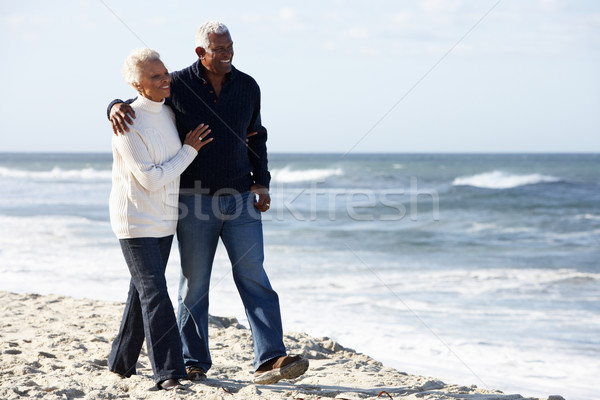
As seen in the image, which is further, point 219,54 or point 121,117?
point 219,54

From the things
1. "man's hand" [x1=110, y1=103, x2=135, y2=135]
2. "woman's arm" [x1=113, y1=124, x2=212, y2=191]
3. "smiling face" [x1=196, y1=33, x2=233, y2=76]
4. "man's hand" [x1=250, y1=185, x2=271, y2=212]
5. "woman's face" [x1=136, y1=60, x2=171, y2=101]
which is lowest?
"man's hand" [x1=250, y1=185, x2=271, y2=212]

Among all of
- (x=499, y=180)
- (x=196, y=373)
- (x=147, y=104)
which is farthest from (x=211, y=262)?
(x=499, y=180)

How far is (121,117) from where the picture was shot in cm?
257

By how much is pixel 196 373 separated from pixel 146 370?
45cm

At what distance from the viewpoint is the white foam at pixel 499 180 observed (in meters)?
24.4

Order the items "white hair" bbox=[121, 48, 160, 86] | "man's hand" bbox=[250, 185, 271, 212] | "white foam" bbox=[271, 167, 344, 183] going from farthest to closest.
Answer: "white foam" bbox=[271, 167, 344, 183] → "man's hand" bbox=[250, 185, 271, 212] → "white hair" bbox=[121, 48, 160, 86]

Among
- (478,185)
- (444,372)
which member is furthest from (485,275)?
(478,185)

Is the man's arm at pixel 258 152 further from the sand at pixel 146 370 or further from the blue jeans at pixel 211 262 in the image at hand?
the sand at pixel 146 370

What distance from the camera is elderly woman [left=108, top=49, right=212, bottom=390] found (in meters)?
2.59

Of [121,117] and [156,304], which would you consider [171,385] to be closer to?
[156,304]

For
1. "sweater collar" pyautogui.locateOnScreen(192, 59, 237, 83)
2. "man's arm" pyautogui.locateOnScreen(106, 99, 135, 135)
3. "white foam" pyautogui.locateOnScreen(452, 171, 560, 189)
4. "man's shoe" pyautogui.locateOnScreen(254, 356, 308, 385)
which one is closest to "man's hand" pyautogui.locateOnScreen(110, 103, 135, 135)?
"man's arm" pyautogui.locateOnScreen(106, 99, 135, 135)

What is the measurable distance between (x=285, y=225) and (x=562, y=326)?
6.99 metres

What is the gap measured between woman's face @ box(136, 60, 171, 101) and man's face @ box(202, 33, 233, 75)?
0.73 feet

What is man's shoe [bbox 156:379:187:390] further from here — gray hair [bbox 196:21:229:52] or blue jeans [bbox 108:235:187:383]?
gray hair [bbox 196:21:229:52]
